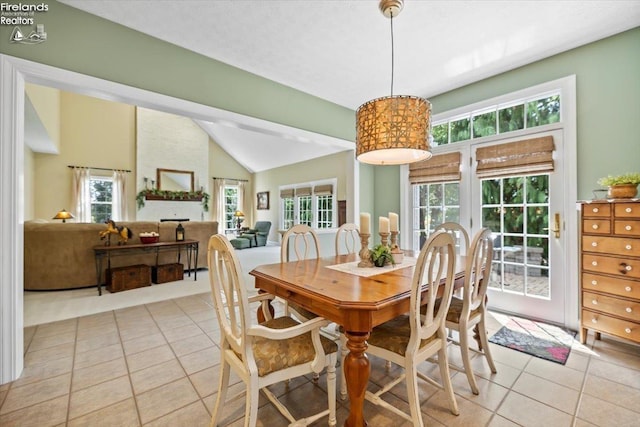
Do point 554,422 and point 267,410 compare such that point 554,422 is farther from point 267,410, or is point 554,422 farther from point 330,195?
point 330,195

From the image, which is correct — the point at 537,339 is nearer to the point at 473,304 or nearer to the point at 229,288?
the point at 473,304

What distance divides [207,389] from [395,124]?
2.17 m

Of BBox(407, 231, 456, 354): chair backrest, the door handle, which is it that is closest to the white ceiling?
the door handle

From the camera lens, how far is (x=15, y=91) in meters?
1.95

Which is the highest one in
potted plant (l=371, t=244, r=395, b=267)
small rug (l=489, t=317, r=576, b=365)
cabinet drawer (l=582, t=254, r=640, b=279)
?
potted plant (l=371, t=244, r=395, b=267)

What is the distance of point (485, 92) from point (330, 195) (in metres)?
4.31

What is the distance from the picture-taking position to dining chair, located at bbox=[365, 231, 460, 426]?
135 centimetres

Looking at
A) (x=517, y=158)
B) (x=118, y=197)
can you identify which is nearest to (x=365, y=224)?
(x=517, y=158)

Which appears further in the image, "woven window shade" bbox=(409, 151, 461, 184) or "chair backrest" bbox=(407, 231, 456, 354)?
"woven window shade" bbox=(409, 151, 461, 184)

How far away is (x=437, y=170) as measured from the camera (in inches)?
149

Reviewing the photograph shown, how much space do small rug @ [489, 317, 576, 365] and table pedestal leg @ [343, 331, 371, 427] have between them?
1.85 meters

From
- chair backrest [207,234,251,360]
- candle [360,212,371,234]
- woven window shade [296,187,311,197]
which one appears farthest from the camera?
woven window shade [296,187,311,197]

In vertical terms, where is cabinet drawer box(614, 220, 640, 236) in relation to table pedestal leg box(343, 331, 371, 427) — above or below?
above

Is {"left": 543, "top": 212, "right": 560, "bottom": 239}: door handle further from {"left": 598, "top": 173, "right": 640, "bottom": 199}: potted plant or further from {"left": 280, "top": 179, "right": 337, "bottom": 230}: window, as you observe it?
{"left": 280, "top": 179, "right": 337, "bottom": 230}: window
